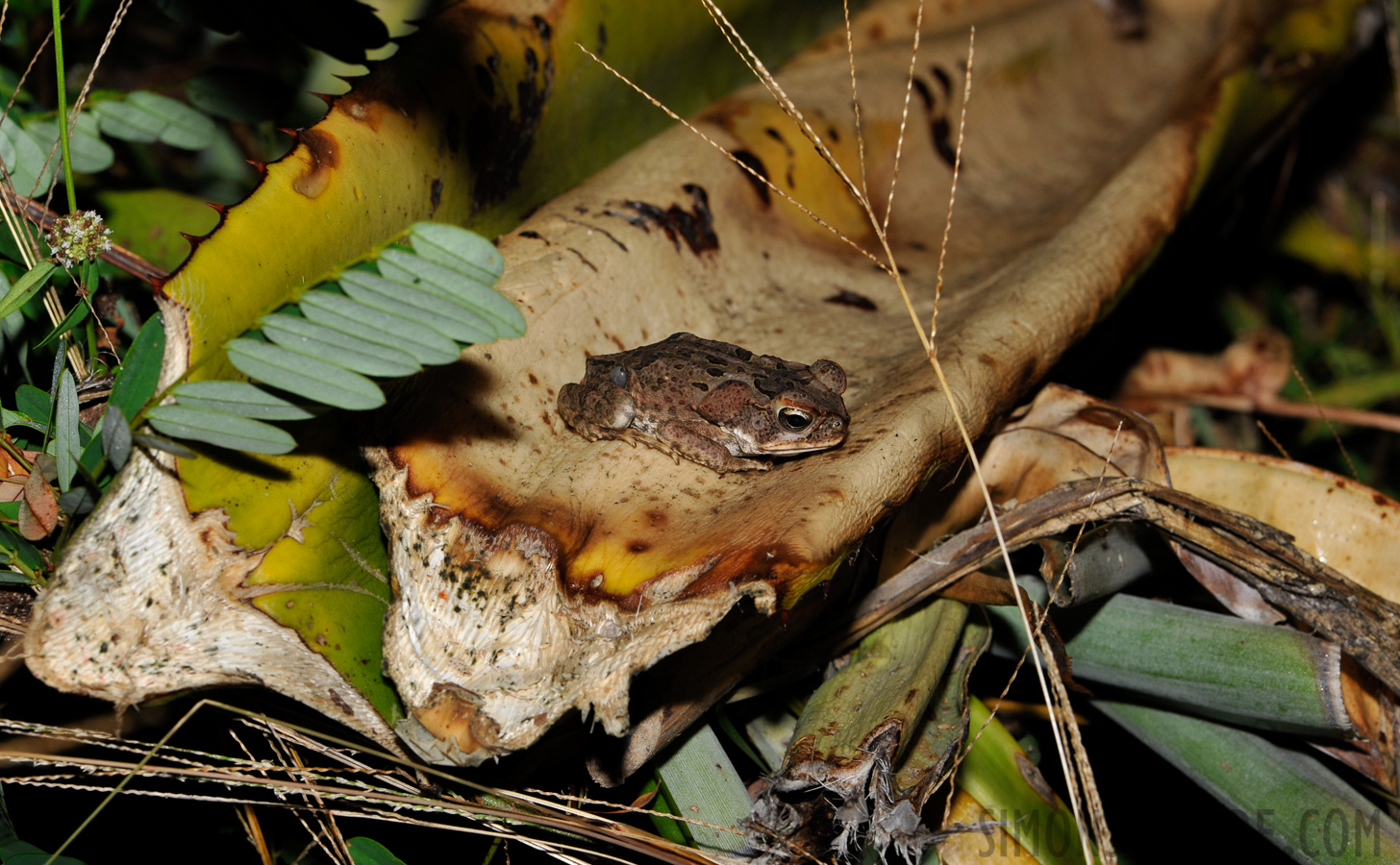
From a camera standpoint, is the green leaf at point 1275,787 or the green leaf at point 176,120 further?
the green leaf at point 176,120

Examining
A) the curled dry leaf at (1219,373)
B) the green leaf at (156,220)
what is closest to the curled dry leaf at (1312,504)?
the curled dry leaf at (1219,373)

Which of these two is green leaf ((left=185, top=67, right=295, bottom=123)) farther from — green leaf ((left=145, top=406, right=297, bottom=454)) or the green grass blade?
the green grass blade

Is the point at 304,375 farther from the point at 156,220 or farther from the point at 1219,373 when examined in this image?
the point at 1219,373

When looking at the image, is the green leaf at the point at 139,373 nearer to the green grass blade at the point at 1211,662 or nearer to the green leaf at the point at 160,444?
the green leaf at the point at 160,444

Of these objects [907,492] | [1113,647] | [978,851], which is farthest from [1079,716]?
[907,492]

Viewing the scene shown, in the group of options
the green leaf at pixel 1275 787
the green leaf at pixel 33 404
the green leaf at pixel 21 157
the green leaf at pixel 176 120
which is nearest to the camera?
the green leaf at pixel 33 404
